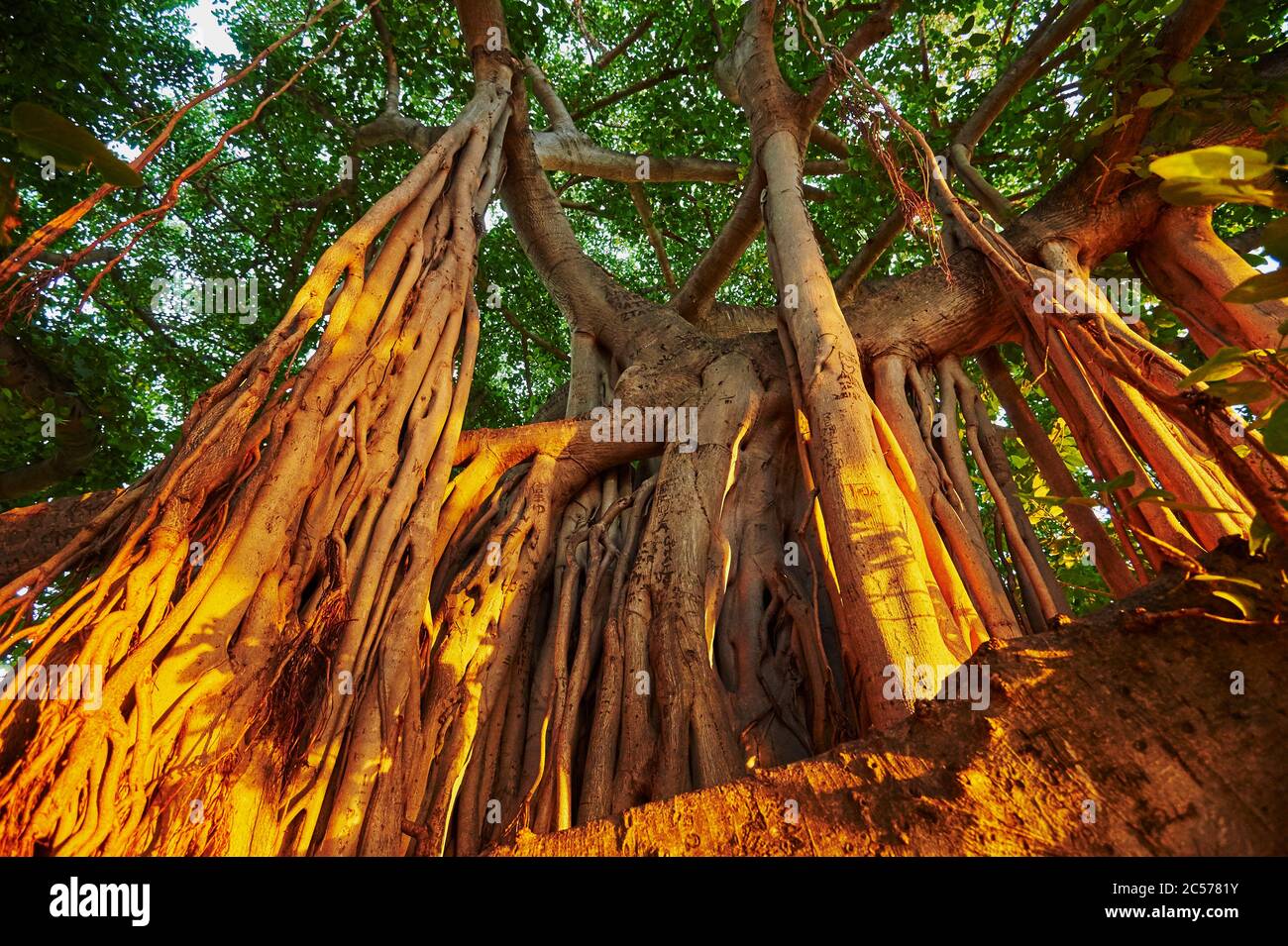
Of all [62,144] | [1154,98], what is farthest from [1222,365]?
[1154,98]

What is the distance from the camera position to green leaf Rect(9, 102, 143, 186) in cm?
69
